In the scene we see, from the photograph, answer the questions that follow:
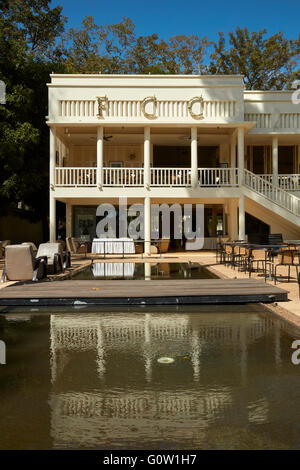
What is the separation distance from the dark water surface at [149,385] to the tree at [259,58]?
32.4 metres

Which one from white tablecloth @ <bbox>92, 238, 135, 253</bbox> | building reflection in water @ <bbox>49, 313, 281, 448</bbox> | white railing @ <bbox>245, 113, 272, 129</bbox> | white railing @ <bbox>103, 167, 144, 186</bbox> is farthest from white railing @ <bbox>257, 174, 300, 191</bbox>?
building reflection in water @ <bbox>49, 313, 281, 448</bbox>

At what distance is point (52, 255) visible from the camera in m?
12.7

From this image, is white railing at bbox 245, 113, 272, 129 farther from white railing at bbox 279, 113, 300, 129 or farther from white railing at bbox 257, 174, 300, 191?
white railing at bbox 257, 174, 300, 191

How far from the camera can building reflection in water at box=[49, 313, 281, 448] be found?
2.89 m

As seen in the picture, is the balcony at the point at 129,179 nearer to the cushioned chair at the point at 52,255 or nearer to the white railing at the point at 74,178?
the white railing at the point at 74,178

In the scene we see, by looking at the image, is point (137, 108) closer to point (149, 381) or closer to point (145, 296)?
point (145, 296)

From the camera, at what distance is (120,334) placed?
564cm

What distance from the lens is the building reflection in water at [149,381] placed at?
2891 millimetres

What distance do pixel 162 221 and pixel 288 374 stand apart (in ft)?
74.3

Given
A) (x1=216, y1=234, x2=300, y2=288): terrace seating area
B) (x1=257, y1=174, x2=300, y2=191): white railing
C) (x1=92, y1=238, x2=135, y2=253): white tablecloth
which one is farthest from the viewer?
(x1=257, y1=174, x2=300, y2=191): white railing

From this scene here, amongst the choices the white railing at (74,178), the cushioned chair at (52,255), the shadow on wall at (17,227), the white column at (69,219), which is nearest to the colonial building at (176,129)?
the white railing at (74,178)

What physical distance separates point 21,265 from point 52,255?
2.60 meters
